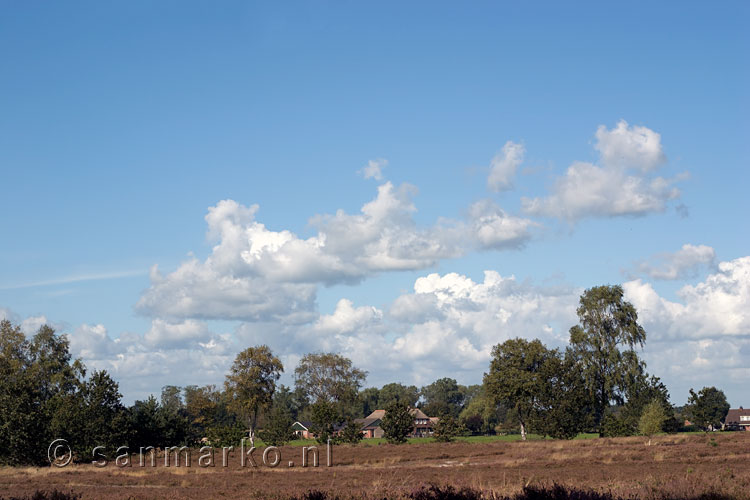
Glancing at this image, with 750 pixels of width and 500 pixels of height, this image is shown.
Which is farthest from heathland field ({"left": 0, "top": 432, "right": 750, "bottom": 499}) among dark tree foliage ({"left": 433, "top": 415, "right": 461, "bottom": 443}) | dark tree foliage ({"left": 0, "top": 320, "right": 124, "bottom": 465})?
dark tree foliage ({"left": 433, "top": 415, "right": 461, "bottom": 443})

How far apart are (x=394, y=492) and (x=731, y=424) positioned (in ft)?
589

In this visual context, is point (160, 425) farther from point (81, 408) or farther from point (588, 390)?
point (588, 390)

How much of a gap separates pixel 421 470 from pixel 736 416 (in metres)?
164

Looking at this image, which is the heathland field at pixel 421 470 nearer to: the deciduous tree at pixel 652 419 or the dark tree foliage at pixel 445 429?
the deciduous tree at pixel 652 419

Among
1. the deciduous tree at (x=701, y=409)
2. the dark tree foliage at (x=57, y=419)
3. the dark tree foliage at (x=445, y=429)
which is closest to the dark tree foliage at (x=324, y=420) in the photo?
the dark tree foliage at (x=445, y=429)

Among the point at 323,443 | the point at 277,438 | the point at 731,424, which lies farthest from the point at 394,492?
the point at 731,424

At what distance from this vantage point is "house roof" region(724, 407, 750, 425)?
171 meters

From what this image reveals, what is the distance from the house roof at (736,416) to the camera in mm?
171125

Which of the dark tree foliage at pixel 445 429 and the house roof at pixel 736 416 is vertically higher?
the dark tree foliage at pixel 445 429

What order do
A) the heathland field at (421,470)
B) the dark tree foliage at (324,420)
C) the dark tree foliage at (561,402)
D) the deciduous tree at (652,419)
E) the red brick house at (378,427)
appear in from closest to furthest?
the heathland field at (421,470) < the dark tree foliage at (324,420) < the deciduous tree at (652,419) < the dark tree foliage at (561,402) < the red brick house at (378,427)

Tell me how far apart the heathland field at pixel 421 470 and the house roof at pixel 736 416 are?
405 feet

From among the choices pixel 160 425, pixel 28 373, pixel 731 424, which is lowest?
pixel 731 424

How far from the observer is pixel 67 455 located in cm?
5881

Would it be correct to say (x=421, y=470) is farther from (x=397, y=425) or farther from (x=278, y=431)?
(x=278, y=431)
